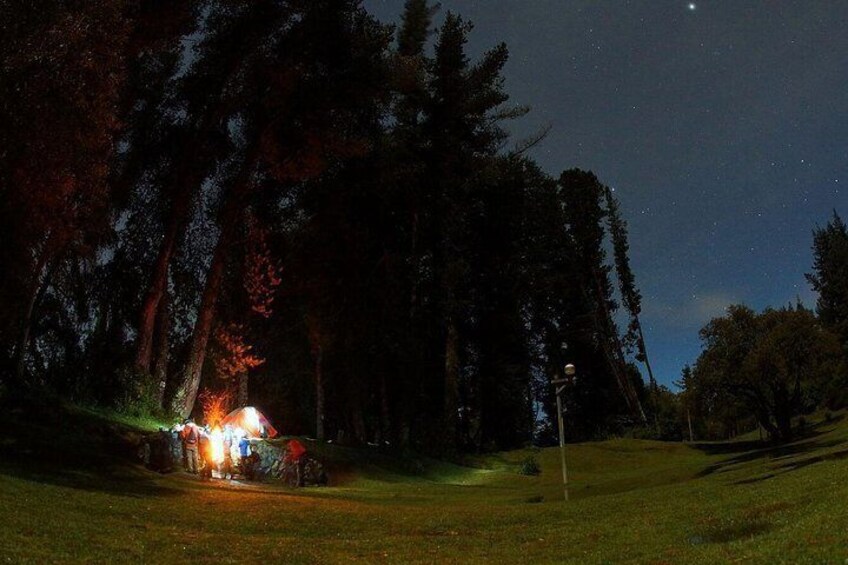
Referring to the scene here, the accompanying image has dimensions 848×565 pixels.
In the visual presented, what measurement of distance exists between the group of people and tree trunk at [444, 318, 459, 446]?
20304 millimetres

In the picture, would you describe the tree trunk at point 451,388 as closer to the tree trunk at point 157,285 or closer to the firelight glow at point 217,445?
the firelight glow at point 217,445

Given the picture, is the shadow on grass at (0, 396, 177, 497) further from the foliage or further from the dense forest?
the foliage

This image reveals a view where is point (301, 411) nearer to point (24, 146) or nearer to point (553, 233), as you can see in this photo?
point (553, 233)

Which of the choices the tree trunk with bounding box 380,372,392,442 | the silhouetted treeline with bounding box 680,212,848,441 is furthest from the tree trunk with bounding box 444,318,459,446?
the silhouetted treeline with bounding box 680,212,848,441

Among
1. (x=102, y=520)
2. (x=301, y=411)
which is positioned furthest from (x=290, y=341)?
(x=102, y=520)

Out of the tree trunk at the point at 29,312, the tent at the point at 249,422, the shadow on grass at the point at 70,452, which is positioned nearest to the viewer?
the shadow on grass at the point at 70,452

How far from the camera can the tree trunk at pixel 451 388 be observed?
48222 mm

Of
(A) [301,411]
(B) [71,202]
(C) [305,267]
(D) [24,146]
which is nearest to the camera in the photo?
(D) [24,146]

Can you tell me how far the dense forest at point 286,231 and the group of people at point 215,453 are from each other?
5.54 m

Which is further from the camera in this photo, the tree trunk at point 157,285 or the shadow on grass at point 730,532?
the tree trunk at point 157,285

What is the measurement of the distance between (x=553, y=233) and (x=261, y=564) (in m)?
61.6

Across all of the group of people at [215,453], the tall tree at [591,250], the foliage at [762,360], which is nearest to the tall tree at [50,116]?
the group of people at [215,453]

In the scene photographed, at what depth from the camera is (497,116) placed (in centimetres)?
5519

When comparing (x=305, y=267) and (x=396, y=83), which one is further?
(x=305, y=267)
